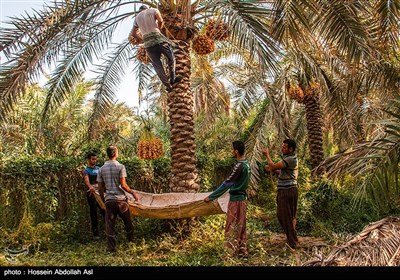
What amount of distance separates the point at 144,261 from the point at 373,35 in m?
5.23

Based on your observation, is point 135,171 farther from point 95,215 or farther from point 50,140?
point 50,140

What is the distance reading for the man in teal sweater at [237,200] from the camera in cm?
607

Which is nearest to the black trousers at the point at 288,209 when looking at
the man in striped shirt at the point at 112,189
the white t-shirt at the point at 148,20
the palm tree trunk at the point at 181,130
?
the palm tree trunk at the point at 181,130

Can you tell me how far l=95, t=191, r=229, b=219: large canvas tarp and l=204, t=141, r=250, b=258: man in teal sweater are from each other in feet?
1.06

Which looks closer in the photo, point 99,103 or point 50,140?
point 99,103

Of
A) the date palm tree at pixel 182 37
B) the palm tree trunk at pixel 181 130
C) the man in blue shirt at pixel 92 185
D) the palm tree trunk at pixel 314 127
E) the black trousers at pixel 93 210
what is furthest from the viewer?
the palm tree trunk at pixel 314 127

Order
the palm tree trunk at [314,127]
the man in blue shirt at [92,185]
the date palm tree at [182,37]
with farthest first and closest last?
1. the palm tree trunk at [314,127]
2. the man in blue shirt at [92,185]
3. the date palm tree at [182,37]

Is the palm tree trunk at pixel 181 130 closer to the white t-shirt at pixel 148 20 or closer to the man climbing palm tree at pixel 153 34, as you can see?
the man climbing palm tree at pixel 153 34

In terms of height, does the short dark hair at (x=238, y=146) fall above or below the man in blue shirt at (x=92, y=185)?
above

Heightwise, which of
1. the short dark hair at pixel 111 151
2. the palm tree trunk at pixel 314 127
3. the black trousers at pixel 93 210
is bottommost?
the black trousers at pixel 93 210

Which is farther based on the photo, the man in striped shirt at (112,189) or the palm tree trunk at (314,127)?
the palm tree trunk at (314,127)

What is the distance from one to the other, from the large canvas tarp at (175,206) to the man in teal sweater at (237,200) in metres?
0.32

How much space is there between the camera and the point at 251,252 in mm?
6848
